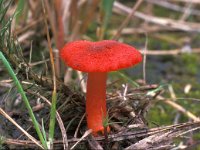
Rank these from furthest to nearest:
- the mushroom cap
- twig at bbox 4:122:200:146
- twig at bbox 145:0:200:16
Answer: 1. twig at bbox 145:0:200:16
2. twig at bbox 4:122:200:146
3. the mushroom cap

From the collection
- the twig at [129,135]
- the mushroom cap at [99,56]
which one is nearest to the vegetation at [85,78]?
the twig at [129,135]

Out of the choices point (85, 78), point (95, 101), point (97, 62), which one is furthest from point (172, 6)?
point (97, 62)

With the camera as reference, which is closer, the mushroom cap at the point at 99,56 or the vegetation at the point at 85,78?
the mushroom cap at the point at 99,56

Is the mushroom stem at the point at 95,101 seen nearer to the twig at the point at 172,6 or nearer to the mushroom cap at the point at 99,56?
the mushroom cap at the point at 99,56

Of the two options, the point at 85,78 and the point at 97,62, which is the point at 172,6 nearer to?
the point at 85,78

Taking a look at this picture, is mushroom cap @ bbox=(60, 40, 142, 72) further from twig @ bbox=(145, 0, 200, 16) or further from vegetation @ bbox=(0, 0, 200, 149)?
twig @ bbox=(145, 0, 200, 16)

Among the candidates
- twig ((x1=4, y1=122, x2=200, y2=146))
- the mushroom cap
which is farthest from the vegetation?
the mushroom cap

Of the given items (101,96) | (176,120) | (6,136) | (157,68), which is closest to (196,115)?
(176,120)

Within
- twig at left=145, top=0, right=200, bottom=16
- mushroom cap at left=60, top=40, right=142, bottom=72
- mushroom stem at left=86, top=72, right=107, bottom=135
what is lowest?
mushroom stem at left=86, top=72, right=107, bottom=135
